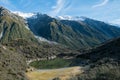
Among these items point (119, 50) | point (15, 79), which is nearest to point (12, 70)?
point (15, 79)

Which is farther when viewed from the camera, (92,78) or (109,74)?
(92,78)

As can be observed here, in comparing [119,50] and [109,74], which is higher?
[119,50]

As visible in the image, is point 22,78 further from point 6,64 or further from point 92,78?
point 92,78

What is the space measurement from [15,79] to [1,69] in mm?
16115

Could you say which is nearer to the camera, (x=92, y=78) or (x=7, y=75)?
(x=92, y=78)

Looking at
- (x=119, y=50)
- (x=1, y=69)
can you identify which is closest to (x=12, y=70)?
(x=1, y=69)

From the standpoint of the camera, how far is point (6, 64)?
175 meters

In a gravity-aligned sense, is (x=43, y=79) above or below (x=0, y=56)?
below

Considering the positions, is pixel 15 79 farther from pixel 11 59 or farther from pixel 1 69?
pixel 11 59

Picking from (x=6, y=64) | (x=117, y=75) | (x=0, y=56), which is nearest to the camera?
(x=117, y=75)

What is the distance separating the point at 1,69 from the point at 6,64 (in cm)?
1618

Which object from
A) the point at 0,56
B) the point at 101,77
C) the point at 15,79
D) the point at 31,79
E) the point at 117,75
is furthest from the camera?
the point at 0,56

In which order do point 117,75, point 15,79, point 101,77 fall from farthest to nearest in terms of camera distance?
1. point 15,79
2. point 101,77
3. point 117,75

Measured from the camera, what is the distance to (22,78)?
150750 mm
